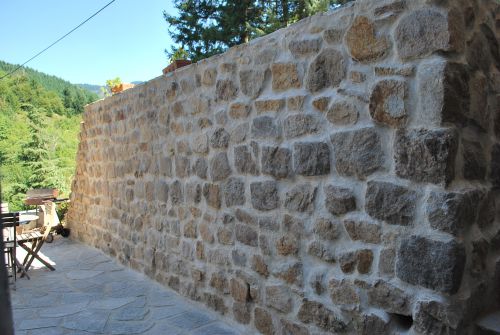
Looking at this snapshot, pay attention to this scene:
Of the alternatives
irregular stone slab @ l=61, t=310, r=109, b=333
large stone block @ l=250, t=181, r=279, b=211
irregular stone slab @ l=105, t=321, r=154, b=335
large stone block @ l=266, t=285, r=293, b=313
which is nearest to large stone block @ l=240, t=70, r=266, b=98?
large stone block @ l=250, t=181, r=279, b=211

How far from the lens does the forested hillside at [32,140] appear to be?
16719 millimetres

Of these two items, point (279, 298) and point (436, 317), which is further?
point (279, 298)

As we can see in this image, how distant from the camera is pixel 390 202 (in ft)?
6.32

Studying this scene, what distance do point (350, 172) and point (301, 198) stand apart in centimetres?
39

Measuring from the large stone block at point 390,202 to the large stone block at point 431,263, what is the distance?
0.10m

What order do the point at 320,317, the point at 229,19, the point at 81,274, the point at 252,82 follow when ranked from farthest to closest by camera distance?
the point at 229,19
the point at 81,274
the point at 252,82
the point at 320,317

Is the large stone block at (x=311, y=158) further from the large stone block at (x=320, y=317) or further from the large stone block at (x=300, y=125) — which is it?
the large stone block at (x=320, y=317)

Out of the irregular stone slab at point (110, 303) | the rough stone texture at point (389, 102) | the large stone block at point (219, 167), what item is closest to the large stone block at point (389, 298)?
the rough stone texture at point (389, 102)

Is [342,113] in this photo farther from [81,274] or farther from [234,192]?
[81,274]

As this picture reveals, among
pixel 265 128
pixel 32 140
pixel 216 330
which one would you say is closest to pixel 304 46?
pixel 265 128

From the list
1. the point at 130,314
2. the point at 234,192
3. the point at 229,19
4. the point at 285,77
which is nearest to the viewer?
the point at 285,77

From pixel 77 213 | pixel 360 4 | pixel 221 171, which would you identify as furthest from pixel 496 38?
pixel 77 213

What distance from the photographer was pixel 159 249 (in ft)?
13.1

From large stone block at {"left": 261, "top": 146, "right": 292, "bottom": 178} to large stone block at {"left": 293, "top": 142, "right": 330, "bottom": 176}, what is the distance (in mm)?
61
